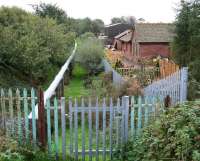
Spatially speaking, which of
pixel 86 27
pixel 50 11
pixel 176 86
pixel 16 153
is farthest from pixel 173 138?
pixel 86 27

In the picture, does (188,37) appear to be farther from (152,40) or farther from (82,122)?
(152,40)

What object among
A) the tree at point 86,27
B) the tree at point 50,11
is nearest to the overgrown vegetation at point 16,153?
the tree at point 50,11

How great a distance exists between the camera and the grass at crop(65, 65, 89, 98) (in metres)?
17.7

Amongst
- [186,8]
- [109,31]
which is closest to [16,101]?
[186,8]

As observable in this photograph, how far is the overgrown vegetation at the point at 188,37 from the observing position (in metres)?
16.5

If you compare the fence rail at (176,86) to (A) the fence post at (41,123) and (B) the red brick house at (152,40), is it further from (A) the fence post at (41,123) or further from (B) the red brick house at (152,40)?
(B) the red brick house at (152,40)

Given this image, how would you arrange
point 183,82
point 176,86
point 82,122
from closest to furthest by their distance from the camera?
point 82,122, point 183,82, point 176,86

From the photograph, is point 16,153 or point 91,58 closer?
point 16,153

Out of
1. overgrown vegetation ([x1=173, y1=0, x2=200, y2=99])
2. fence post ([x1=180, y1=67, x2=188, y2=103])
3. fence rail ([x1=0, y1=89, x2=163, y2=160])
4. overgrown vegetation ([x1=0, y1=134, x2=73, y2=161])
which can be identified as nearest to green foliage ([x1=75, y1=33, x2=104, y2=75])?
overgrown vegetation ([x1=173, y1=0, x2=200, y2=99])

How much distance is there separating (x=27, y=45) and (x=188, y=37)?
321 inches

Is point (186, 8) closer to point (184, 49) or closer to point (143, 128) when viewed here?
point (184, 49)

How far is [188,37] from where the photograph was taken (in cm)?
1812

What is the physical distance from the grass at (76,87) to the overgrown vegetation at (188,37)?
5158 mm

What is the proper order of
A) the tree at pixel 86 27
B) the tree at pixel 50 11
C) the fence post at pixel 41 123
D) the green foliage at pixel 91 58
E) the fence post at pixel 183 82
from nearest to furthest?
1. the fence post at pixel 41 123
2. the fence post at pixel 183 82
3. the green foliage at pixel 91 58
4. the tree at pixel 50 11
5. the tree at pixel 86 27
